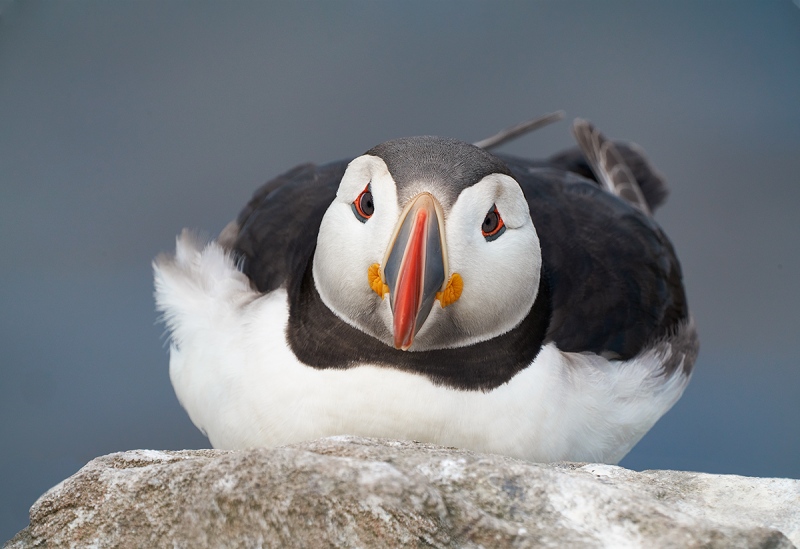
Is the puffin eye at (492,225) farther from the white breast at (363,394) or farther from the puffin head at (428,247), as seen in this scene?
the white breast at (363,394)

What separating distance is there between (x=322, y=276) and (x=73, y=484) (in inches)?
30.7

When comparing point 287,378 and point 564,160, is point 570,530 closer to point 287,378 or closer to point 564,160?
point 287,378

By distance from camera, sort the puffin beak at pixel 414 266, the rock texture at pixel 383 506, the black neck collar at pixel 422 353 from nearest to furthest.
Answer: the rock texture at pixel 383 506 < the puffin beak at pixel 414 266 < the black neck collar at pixel 422 353

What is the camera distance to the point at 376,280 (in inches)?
83.7

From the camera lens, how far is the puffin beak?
77.6 inches

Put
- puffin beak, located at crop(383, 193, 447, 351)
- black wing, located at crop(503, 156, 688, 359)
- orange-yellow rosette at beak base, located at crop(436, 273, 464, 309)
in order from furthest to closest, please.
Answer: black wing, located at crop(503, 156, 688, 359), orange-yellow rosette at beak base, located at crop(436, 273, 464, 309), puffin beak, located at crop(383, 193, 447, 351)

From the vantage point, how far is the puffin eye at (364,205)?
2.17 metres

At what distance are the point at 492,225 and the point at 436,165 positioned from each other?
19cm

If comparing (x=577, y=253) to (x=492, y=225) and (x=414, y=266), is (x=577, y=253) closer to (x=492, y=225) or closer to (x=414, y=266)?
(x=492, y=225)

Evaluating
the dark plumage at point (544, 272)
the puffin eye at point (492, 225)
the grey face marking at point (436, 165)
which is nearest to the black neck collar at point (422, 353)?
the dark plumage at point (544, 272)

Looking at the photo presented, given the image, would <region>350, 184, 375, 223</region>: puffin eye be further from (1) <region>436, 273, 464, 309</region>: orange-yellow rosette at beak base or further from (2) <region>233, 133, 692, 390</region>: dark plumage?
(1) <region>436, 273, 464, 309</region>: orange-yellow rosette at beak base

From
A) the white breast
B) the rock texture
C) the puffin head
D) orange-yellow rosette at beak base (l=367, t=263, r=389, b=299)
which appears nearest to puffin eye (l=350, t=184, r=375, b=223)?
the puffin head

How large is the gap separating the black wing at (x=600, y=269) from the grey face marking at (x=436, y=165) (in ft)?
1.71

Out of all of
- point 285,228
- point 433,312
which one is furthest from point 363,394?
point 285,228
